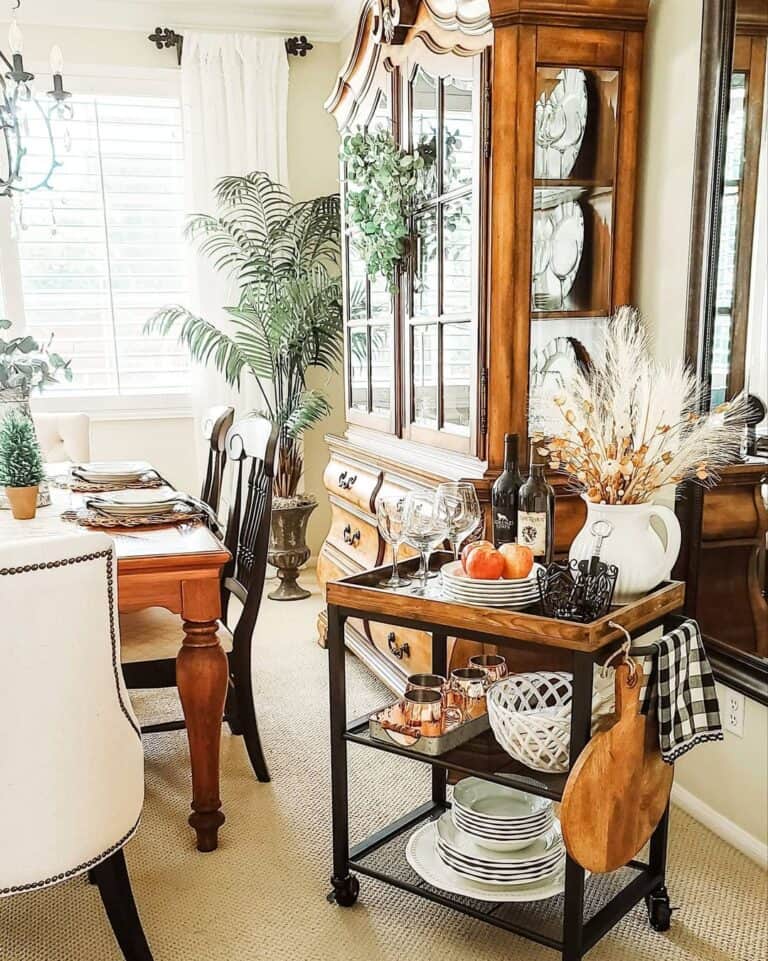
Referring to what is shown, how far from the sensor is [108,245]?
4.37m

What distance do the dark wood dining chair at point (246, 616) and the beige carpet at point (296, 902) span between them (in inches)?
7.3

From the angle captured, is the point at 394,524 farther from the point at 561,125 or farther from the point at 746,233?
the point at 561,125

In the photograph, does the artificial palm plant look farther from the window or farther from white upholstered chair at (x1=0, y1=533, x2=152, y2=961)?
white upholstered chair at (x1=0, y1=533, x2=152, y2=961)

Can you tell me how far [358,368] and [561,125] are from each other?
1.35 metres

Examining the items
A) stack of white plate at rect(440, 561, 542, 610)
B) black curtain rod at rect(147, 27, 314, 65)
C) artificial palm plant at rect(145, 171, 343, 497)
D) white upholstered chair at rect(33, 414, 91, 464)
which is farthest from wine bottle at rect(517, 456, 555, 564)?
black curtain rod at rect(147, 27, 314, 65)

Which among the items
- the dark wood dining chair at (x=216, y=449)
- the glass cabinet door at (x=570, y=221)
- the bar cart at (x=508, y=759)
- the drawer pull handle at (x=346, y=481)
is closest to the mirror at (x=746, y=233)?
Result: the glass cabinet door at (x=570, y=221)

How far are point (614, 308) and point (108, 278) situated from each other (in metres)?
2.89

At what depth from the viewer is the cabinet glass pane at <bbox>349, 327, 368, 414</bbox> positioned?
333 centimetres

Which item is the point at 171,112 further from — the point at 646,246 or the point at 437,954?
the point at 437,954

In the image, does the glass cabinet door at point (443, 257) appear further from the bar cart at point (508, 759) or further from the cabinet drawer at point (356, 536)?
the bar cart at point (508, 759)

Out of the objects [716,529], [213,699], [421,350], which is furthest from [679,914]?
[421,350]

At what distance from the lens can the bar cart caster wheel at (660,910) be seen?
1842mm

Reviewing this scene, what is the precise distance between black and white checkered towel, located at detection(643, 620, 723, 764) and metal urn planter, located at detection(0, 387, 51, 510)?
1735 millimetres

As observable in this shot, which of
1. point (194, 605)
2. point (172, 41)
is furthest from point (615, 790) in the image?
point (172, 41)
